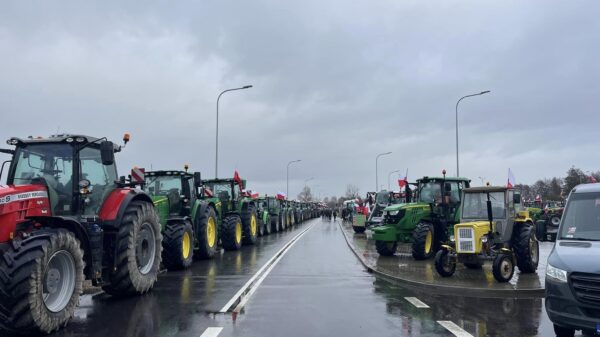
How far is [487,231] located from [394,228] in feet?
15.3

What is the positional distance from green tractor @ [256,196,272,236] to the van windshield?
20.8m

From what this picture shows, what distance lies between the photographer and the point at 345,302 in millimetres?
Answer: 8945

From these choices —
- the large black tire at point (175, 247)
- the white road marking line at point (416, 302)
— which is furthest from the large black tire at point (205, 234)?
the white road marking line at point (416, 302)

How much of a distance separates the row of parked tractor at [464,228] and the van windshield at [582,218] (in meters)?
3.90

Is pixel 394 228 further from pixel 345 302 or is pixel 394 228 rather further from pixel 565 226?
pixel 565 226

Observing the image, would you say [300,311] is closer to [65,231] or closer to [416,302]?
[416,302]

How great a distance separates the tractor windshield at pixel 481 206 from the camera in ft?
41.0

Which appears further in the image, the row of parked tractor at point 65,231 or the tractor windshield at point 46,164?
the tractor windshield at point 46,164

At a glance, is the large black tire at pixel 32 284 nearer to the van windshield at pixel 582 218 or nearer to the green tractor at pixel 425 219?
the van windshield at pixel 582 218

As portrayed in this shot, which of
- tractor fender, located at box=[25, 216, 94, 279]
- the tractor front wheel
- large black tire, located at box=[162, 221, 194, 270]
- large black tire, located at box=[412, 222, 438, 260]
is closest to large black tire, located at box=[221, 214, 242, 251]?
large black tire, located at box=[162, 221, 194, 270]

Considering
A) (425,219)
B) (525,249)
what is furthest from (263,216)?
(525,249)

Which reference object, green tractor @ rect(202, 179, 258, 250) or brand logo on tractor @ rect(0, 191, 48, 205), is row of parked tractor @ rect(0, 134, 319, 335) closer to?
brand logo on tractor @ rect(0, 191, 48, 205)

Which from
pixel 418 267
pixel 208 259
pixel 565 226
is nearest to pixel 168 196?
pixel 208 259

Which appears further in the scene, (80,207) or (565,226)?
(80,207)
